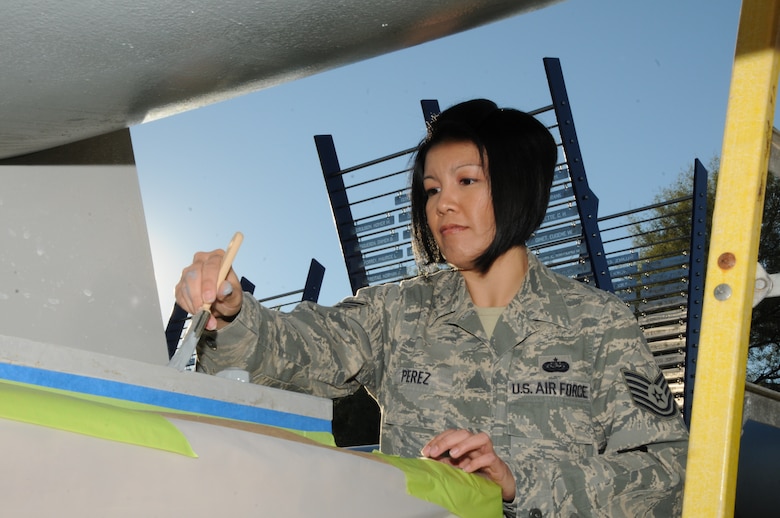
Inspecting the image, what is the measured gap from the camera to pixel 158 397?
82cm

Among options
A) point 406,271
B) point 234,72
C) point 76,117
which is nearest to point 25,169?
point 76,117

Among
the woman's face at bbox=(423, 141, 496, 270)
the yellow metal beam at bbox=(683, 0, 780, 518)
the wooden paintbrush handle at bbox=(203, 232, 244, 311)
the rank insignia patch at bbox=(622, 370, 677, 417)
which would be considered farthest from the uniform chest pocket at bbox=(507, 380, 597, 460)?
the wooden paintbrush handle at bbox=(203, 232, 244, 311)

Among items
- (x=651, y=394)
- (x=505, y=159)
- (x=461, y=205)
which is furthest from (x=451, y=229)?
(x=651, y=394)

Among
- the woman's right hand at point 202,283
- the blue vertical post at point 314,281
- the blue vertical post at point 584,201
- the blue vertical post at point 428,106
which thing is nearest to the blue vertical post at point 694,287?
the blue vertical post at point 584,201

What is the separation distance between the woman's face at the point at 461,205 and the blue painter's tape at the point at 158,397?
599 millimetres

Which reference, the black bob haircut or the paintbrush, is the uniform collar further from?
the paintbrush

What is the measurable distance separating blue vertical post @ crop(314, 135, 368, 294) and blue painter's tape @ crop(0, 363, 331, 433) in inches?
211

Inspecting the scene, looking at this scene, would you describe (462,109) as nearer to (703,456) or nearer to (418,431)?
(418,431)

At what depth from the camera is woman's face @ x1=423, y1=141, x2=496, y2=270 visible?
1527 millimetres

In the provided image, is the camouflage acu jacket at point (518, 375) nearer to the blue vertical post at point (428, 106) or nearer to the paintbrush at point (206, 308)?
the paintbrush at point (206, 308)

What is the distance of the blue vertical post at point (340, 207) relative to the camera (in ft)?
20.9

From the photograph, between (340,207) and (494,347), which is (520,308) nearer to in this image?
(494,347)

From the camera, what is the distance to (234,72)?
1.15 metres

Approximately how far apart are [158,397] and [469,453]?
1.41ft
